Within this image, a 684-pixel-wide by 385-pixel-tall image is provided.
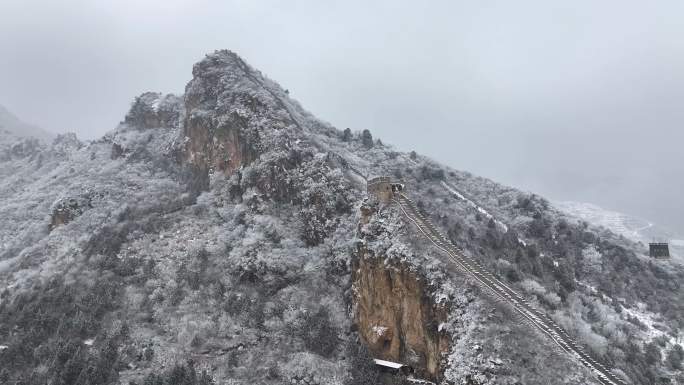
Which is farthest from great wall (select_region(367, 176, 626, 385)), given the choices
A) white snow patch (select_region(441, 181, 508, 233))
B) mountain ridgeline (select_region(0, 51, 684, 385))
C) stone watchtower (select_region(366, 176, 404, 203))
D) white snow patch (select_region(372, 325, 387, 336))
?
white snow patch (select_region(441, 181, 508, 233))

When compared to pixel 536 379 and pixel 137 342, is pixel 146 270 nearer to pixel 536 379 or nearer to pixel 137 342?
pixel 137 342

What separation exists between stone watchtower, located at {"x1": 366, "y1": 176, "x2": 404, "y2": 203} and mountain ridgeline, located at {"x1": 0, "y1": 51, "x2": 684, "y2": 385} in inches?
39.8

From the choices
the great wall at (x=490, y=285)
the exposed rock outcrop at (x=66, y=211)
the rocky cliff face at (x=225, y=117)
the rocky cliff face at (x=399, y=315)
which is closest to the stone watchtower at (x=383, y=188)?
the great wall at (x=490, y=285)

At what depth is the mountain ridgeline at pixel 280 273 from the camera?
37.5 meters

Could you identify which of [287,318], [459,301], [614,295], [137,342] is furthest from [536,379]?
[614,295]

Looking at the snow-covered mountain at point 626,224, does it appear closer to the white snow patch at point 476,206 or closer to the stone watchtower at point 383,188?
the white snow patch at point 476,206

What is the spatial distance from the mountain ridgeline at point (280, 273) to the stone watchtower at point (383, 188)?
39.8 inches

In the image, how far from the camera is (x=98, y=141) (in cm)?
9638

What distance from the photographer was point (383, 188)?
147 ft

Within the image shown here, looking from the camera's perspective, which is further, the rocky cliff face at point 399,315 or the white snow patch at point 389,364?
the white snow patch at point 389,364

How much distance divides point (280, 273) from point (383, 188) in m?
13.5

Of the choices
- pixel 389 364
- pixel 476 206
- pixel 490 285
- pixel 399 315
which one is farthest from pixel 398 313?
pixel 476 206

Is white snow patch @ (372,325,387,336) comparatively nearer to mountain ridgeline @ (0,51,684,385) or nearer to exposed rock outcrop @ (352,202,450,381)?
exposed rock outcrop @ (352,202,450,381)

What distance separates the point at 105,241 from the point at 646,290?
62723 millimetres
